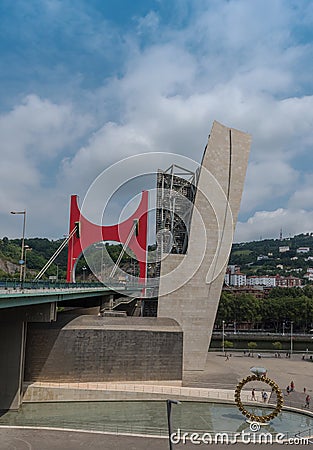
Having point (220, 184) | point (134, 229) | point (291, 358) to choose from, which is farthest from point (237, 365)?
point (134, 229)

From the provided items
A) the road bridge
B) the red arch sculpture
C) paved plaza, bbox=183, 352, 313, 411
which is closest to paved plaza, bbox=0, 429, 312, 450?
the road bridge

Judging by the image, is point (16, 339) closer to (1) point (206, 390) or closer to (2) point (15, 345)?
(2) point (15, 345)

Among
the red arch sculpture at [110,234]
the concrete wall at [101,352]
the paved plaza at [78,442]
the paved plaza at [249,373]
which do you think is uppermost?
the red arch sculpture at [110,234]

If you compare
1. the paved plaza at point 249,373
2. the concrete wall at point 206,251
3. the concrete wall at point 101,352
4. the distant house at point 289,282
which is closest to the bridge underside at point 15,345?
the concrete wall at point 101,352

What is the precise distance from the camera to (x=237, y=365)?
31406 millimetres

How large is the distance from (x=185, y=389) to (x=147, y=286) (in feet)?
62.0

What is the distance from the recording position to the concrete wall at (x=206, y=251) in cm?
3041

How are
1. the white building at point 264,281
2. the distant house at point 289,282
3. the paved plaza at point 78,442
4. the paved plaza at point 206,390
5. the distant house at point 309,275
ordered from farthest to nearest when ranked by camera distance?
the distant house at point 309,275, the white building at point 264,281, the distant house at point 289,282, the paved plaza at point 206,390, the paved plaza at point 78,442

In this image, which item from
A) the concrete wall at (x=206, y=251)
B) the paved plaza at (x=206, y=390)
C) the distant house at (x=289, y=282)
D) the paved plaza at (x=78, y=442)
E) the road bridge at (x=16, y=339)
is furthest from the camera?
the distant house at (x=289, y=282)

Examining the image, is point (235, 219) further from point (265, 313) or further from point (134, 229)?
point (265, 313)

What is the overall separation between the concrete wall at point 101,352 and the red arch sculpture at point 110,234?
67.4ft

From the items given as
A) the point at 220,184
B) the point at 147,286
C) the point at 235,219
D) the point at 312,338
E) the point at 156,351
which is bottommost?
the point at 312,338

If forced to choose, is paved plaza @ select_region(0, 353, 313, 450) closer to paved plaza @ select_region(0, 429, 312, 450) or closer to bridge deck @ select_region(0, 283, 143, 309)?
paved plaza @ select_region(0, 429, 312, 450)

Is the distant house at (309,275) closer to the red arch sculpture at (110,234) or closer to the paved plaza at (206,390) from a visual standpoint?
the red arch sculpture at (110,234)
